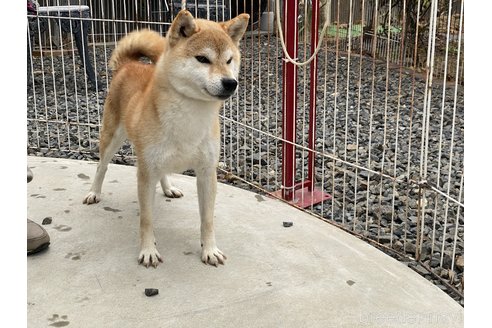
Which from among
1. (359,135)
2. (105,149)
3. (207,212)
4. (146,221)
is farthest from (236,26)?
(359,135)

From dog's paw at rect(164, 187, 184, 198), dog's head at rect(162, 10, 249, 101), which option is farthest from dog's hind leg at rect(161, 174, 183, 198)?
dog's head at rect(162, 10, 249, 101)

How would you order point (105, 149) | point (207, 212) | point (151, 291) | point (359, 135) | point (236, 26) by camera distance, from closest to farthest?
1. point (151, 291)
2. point (236, 26)
3. point (207, 212)
4. point (105, 149)
5. point (359, 135)

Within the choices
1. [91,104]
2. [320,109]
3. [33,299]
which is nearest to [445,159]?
[320,109]

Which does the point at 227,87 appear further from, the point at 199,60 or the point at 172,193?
the point at 172,193

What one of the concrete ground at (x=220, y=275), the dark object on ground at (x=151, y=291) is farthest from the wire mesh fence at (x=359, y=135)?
the dark object on ground at (x=151, y=291)

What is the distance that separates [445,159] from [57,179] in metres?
2.75

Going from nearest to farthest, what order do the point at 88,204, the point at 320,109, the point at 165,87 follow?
the point at 165,87 → the point at 88,204 → the point at 320,109

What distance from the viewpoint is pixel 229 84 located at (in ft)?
7.51

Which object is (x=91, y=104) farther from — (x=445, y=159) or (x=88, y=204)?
(x=445, y=159)

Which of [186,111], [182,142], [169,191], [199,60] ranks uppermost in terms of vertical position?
[199,60]

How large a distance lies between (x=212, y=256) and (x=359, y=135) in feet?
8.42

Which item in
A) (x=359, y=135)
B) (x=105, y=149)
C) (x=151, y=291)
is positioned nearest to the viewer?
(x=151, y=291)

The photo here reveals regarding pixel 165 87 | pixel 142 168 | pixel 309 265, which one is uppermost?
pixel 165 87

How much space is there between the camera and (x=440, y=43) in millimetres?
5965
